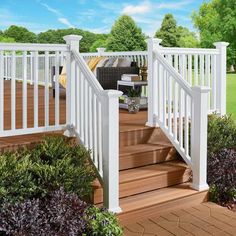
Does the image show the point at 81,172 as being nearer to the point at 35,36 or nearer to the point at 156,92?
the point at 156,92

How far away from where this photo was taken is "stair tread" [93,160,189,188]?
3.95 m

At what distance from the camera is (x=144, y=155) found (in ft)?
14.4

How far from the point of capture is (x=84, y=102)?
402 cm

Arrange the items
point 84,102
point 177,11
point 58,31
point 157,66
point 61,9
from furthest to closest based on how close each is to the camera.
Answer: point 177,11, point 61,9, point 58,31, point 157,66, point 84,102

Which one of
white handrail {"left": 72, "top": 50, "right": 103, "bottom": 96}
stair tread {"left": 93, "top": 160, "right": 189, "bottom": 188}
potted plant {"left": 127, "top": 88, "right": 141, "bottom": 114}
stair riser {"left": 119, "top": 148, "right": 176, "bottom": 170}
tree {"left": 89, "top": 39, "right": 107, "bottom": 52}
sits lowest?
stair tread {"left": 93, "top": 160, "right": 189, "bottom": 188}

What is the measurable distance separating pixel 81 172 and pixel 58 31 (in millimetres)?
18365

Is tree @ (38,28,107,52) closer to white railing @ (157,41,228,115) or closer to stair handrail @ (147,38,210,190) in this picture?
white railing @ (157,41,228,115)

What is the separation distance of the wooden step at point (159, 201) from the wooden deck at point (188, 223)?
0.17 feet

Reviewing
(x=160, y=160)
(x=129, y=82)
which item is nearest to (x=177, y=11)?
(x=129, y=82)

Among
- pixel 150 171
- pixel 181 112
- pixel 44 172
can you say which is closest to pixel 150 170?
pixel 150 171

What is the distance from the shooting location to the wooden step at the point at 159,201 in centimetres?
365

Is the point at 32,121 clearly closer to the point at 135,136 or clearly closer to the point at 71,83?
the point at 71,83

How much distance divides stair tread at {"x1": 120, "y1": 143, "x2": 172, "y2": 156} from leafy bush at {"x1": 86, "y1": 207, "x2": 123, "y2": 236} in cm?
108

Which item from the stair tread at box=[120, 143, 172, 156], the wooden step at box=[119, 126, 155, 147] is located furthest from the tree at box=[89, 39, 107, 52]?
the stair tread at box=[120, 143, 172, 156]
